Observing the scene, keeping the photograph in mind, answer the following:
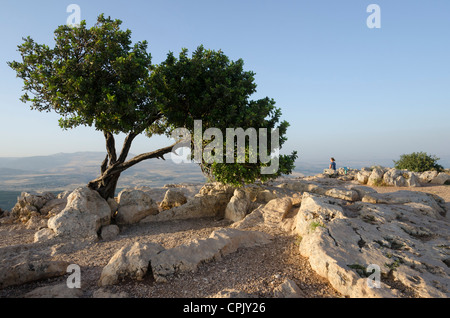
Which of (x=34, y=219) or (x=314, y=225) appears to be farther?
(x=34, y=219)

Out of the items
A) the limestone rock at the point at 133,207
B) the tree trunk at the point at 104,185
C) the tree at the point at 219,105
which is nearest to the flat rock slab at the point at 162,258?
the tree at the point at 219,105

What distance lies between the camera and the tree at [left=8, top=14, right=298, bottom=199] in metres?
10.5

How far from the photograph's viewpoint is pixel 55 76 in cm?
1029

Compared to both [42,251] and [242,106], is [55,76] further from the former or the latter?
[242,106]

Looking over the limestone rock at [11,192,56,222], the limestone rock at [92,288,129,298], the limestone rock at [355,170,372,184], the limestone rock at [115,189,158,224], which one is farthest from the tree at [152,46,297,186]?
the limestone rock at [355,170,372,184]

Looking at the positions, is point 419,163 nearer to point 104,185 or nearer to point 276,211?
point 276,211

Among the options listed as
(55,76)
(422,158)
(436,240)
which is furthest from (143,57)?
(422,158)

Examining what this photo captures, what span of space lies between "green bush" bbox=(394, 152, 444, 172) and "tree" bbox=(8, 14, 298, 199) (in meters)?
28.2

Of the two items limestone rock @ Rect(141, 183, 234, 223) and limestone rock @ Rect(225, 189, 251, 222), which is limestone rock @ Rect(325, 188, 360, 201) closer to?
limestone rock @ Rect(225, 189, 251, 222)

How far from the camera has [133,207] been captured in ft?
45.4

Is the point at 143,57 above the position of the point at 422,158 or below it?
above
